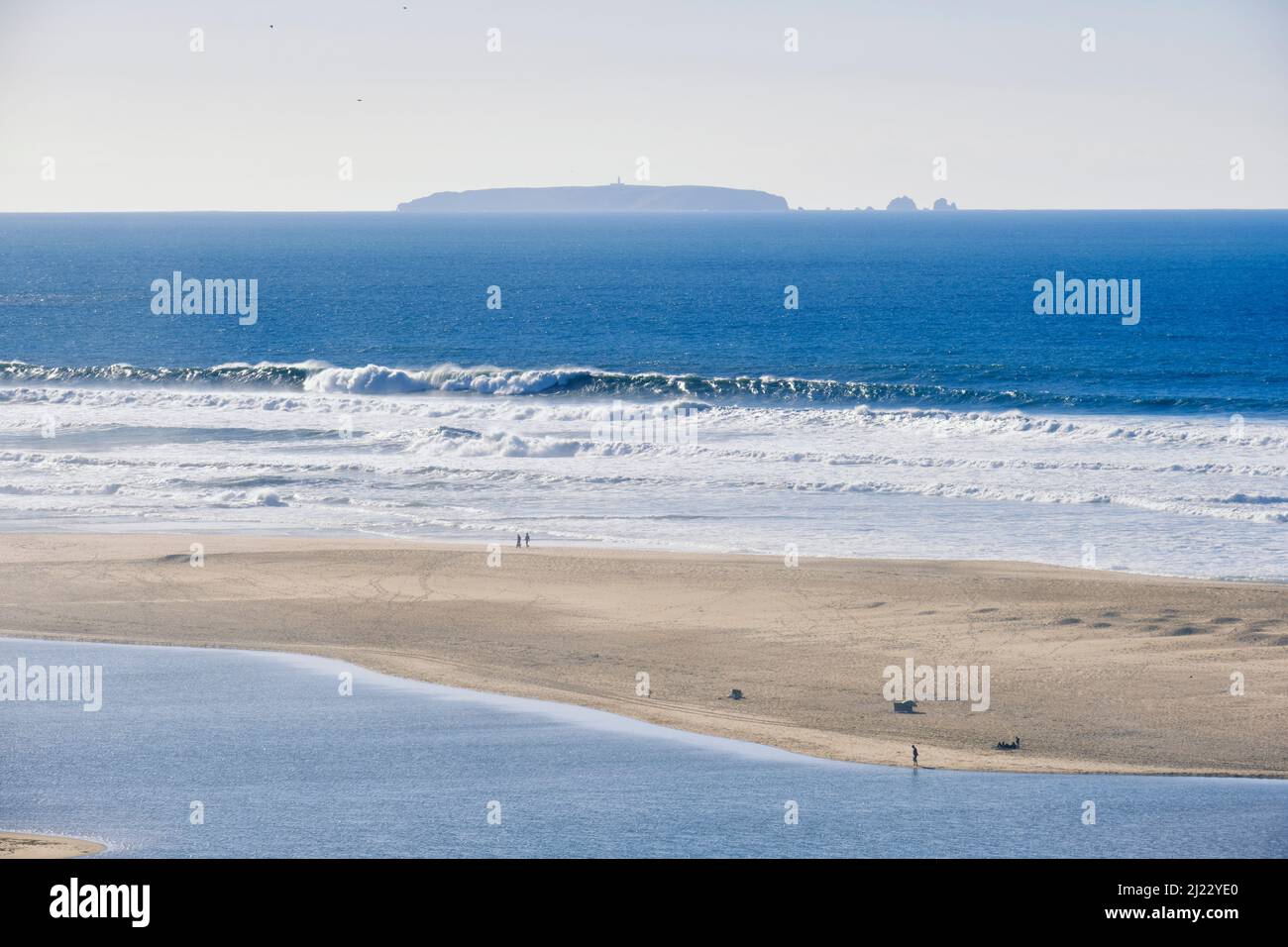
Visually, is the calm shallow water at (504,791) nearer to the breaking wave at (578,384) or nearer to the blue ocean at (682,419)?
the blue ocean at (682,419)

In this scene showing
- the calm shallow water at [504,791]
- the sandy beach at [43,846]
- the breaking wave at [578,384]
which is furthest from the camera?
the breaking wave at [578,384]

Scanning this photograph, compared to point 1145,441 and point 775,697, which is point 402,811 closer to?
point 775,697

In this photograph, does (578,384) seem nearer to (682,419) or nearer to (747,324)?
(682,419)

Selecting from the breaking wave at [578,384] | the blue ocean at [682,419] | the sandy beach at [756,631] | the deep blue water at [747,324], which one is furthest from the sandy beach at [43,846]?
the deep blue water at [747,324]

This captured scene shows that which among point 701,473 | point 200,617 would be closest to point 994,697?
point 200,617

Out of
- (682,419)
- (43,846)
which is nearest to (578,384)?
(682,419)

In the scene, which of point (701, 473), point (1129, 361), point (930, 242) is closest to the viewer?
point (701, 473)
